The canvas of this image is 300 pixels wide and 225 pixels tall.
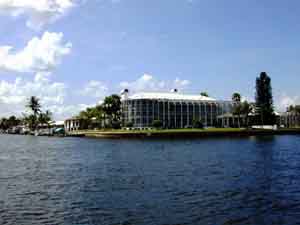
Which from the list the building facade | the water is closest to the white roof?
the building facade

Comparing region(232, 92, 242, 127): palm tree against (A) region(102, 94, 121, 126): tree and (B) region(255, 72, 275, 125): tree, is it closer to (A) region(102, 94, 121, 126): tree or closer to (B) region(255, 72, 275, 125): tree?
(B) region(255, 72, 275, 125): tree

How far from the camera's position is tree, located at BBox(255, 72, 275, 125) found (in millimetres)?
154250

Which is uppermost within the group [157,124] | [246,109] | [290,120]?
[246,109]

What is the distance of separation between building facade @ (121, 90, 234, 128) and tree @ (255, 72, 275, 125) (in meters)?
16.7

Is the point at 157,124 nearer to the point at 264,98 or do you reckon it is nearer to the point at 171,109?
the point at 171,109

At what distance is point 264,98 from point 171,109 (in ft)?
125

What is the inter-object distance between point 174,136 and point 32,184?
92.5 m

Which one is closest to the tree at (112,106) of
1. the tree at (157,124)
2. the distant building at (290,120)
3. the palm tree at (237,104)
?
the tree at (157,124)

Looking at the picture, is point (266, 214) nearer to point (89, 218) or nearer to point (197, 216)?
point (197, 216)

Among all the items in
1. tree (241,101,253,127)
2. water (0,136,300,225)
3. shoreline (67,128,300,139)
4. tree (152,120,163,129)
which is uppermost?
tree (241,101,253,127)

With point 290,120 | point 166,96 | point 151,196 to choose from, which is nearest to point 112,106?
point 166,96

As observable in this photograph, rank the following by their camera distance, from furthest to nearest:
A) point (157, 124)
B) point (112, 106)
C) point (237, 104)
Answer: point (237, 104) → point (112, 106) → point (157, 124)

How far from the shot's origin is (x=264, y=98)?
509 ft

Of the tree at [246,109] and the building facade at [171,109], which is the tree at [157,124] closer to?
the building facade at [171,109]
